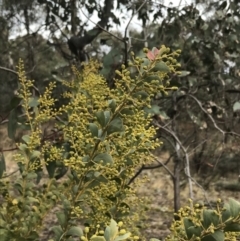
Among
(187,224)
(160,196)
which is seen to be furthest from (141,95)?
(160,196)

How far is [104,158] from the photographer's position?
604 millimetres

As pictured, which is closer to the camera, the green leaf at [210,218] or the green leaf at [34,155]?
the green leaf at [210,218]

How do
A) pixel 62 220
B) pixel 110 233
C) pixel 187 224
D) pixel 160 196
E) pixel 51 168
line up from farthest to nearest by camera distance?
pixel 160 196 < pixel 51 168 < pixel 62 220 < pixel 187 224 < pixel 110 233

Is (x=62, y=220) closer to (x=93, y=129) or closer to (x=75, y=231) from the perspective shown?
(x=75, y=231)

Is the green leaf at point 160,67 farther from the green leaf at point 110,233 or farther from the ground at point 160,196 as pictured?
the ground at point 160,196

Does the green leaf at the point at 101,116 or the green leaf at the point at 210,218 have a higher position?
the green leaf at the point at 101,116

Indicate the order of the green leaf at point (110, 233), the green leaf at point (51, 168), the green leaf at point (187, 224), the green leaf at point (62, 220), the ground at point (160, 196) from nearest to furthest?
the green leaf at point (110, 233) → the green leaf at point (187, 224) → the green leaf at point (62, 220) → the green leaf at point (51, 168) → the ground at point (160, 196)

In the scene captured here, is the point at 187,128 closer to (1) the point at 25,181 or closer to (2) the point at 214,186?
(2) the point at 214,186

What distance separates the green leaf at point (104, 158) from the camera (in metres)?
0.60

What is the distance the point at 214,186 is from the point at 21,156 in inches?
193

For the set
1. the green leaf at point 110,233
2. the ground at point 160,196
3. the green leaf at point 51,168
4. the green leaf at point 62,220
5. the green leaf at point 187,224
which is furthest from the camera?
the ground at point 160,196

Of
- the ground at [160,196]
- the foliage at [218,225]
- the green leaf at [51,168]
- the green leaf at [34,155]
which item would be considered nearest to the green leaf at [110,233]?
the foliage at [218,225]

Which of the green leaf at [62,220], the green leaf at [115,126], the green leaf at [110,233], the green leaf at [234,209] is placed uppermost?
the green leaf at [115,126]

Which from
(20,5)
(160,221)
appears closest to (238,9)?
(20,5)
